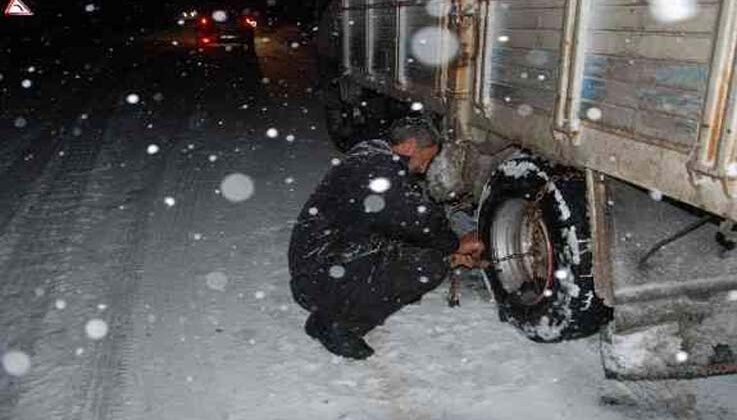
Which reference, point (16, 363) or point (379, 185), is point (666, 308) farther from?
point (16, 363)

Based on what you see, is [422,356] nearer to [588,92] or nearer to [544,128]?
[544,128]

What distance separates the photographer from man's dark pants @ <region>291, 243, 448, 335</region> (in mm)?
3348

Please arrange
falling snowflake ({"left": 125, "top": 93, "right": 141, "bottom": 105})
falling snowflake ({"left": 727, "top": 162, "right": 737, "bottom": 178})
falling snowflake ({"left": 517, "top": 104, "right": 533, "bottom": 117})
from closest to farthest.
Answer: falling snowflake ({"left": 727, "top": 162, "right": 737, "bottom": 178}) < falling snowflake ({"left": 517, "top": 104, "right": 533, "bottom": 117}) < falling snowflake ({"left": 125, "top": 93, "right": 141, "bottom": 105})

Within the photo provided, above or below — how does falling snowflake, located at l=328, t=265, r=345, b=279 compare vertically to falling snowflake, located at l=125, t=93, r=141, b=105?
above

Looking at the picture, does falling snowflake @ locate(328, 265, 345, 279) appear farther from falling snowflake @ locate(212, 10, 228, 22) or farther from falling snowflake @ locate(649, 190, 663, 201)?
falling snowflake @ locate(212, 10, 228, 22)

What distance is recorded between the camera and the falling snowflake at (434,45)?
3.90 metres

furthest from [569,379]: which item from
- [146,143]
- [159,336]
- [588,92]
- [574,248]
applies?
[146,143]

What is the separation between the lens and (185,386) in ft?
10.2

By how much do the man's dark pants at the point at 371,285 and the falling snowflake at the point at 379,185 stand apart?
0.32m

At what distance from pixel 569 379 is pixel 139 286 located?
2786mm

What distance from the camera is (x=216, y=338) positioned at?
3.55m

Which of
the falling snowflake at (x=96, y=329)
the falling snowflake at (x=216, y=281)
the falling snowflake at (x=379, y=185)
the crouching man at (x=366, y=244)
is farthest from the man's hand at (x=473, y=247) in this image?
the falling snowflake at (x=96, y=329)

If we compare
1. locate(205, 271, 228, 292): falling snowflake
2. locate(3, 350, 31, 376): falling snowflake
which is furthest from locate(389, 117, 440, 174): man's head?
locate(3, 350, 31, 376): falling snowflake

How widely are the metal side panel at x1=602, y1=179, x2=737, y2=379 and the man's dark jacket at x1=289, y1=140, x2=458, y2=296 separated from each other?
3.30ft
